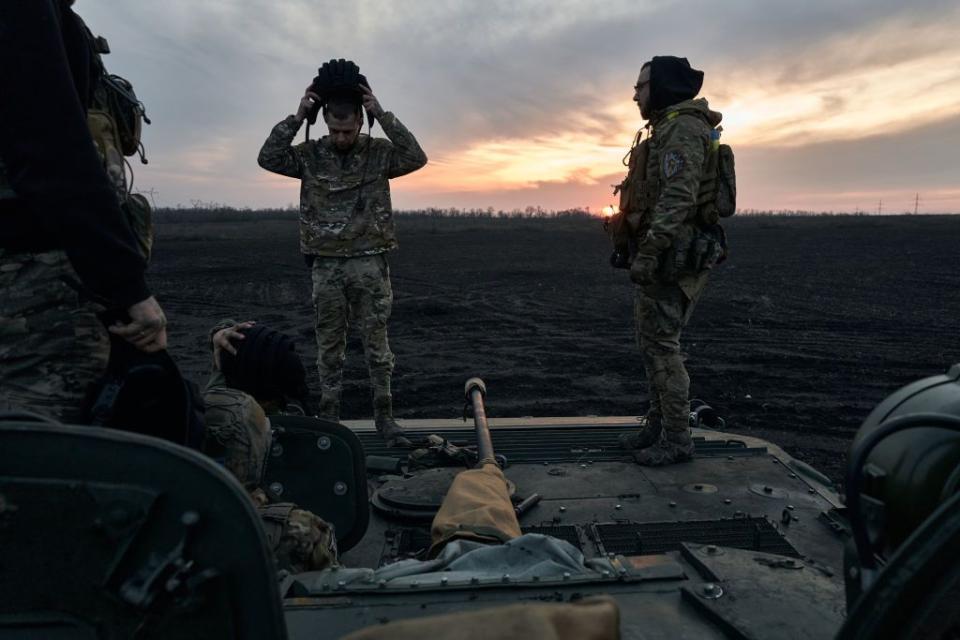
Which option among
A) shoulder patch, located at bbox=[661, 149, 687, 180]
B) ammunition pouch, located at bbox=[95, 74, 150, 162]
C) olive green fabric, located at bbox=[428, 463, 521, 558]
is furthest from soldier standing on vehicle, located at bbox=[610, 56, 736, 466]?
ammunition pouch, located at bbox=[95, 74, 150, 162]

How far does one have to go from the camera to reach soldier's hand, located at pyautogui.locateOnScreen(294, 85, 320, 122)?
4543 millimetres

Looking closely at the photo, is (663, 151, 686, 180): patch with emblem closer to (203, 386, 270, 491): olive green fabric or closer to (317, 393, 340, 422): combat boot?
(317, 393, 340, 422): combat boot

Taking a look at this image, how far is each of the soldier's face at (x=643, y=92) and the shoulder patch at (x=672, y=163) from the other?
0.51 m

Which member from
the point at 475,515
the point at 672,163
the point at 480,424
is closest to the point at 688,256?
the point at 672,163

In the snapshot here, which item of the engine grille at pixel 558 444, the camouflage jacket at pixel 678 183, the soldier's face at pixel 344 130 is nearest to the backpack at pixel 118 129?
the engine grille at pixel 558 444

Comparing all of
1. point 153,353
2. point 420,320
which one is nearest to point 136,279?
point 153,353

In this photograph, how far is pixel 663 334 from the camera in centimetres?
429

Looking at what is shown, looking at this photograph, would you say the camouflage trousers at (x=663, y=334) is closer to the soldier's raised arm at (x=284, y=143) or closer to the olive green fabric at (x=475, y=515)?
the olive green fabric at (x=475, y=515)

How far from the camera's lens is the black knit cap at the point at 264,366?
107 inches

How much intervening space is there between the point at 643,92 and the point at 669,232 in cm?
101

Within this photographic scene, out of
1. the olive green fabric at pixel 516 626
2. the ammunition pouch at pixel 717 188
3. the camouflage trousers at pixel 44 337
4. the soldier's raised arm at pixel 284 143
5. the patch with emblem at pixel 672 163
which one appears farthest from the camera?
the soldier's raised arm at pixel 284 143

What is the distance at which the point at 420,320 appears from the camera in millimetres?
12188

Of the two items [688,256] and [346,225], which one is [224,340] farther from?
[688,256]

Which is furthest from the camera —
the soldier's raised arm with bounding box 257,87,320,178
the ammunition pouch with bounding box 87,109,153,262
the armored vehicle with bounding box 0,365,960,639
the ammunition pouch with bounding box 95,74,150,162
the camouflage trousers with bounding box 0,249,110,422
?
the soldier's raised arm with bounding box 257,87,320,178
